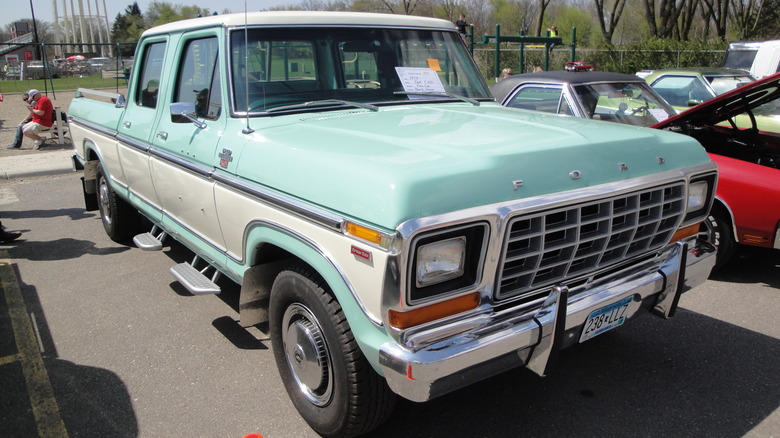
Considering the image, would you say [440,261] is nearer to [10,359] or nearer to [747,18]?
[10,359]

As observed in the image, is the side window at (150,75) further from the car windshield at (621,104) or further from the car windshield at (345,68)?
the car windshield at (621,104)

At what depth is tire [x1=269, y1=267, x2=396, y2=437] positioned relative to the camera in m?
2.79

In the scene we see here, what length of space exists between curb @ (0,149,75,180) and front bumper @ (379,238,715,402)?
31.1ft

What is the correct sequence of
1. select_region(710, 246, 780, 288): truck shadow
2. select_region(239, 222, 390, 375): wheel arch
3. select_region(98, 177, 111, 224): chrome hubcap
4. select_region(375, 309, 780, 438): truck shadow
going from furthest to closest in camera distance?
1. select_region(98, 177, 111, 224): chrome hubcap
2. select_region(710, 246, 780, 288): truck shadow
3. select_region(375, 309, 780, 438): truck shadow
4. select_region(239, 222, 390, 375): wheel arch

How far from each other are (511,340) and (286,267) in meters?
1.30

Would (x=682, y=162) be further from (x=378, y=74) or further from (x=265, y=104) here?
(x=265, y=104)

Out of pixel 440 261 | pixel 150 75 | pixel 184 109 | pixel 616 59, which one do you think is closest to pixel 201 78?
pixel 184 109

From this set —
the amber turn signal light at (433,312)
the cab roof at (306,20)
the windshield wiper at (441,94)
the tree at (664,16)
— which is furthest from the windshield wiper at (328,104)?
the tree at (664,16)

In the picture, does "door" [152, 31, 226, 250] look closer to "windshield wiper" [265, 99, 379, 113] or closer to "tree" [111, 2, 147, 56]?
"windshield wiper" [265, 99, 379, 113]

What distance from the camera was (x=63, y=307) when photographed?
4.96 metres

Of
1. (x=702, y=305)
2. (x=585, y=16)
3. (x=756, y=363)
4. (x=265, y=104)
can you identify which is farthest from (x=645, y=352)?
(x=585, y=16)

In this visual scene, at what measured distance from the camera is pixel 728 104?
509 cm

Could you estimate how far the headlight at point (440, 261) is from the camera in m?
2.45

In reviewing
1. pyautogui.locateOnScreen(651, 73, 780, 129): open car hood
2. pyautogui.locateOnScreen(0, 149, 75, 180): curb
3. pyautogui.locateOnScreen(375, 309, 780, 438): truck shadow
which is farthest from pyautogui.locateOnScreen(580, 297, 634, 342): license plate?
pyautogui.locateOnScreen(0, 149, 75, 180): curb
